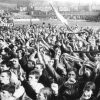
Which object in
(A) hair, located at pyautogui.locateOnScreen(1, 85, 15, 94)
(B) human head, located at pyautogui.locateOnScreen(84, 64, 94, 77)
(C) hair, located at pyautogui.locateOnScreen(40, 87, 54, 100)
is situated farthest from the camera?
(B) human head, located at pyautogui.locateOnScreen(84, 64, 94, 77)

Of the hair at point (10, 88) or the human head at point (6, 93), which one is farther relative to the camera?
the hair at point (10, 88)

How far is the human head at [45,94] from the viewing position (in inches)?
174

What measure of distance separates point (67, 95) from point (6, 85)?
104 cm

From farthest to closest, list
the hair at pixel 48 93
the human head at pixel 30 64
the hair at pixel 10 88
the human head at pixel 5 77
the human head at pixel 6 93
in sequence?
the human head at pixel 30 64 < the human head at pixel 5 77 < the hair at pixel 10 88 < the hair at pixel 48 93 < the human head at pixel 6 93

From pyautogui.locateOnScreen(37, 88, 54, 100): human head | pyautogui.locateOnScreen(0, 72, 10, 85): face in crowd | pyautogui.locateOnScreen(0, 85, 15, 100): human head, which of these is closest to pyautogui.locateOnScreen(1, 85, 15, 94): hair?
pyautogui.locateOnScreen(0, 85, 15, 100): human head

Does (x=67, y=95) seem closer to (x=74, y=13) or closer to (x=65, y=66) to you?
(x=65, y=66)

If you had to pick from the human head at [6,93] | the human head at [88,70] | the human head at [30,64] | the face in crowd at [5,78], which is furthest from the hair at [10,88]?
the human head at [30,64]

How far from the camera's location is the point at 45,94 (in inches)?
175

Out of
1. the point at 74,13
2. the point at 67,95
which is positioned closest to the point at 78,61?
the point at 67,95

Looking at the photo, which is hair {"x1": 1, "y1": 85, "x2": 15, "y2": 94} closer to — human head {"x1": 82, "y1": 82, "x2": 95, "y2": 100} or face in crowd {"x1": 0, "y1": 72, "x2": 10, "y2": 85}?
face in crowd {"x1": 0, "y1": 72, "x2": 10, "y2": 85}

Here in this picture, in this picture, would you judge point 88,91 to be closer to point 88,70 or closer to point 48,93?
point 48,93

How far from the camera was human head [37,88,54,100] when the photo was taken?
4410mm

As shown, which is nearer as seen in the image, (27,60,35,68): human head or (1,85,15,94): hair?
(1,85,15,94): hair

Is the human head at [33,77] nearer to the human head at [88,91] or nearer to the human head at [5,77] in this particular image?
the human head at [5,77]
